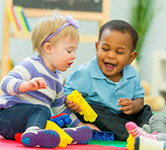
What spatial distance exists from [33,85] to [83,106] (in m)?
0.36

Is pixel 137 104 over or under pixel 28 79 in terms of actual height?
under

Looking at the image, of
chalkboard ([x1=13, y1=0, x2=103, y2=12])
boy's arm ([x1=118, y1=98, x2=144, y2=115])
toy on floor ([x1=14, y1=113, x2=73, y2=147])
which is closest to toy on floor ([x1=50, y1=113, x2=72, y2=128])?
toy on floor ([x1=14, y1=113, x2=73, y2=147])

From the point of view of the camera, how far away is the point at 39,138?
1077 millimetres

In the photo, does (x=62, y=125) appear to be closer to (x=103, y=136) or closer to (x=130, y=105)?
(x=103, y=136)

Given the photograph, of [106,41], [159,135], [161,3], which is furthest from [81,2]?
[159,135]

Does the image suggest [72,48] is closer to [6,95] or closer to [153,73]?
[6,95]

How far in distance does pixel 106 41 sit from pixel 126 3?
2950 mm

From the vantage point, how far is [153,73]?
3.74 meters

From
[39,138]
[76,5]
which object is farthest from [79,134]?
[76,5]

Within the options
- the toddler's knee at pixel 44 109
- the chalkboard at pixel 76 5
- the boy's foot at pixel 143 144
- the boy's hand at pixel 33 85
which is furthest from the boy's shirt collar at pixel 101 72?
the chalkboard at pixel 76 5

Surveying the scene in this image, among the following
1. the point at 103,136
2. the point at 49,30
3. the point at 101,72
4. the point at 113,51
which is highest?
the point at 49,30

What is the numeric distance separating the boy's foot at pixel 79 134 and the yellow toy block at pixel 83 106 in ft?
0.68

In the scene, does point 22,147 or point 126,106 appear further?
point 126,106

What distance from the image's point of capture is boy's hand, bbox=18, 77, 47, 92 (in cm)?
114
